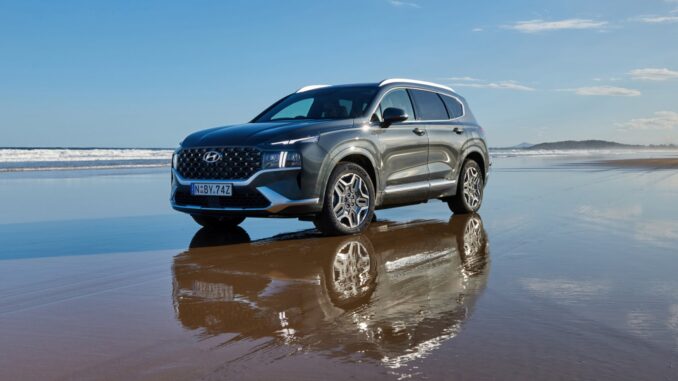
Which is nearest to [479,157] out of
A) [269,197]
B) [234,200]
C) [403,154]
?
[403,154]

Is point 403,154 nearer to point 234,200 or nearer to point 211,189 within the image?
point 234,200

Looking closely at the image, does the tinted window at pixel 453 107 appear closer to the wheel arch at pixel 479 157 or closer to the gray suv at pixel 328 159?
the gray suv at pixel 328 159

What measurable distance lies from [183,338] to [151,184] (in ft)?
45.5

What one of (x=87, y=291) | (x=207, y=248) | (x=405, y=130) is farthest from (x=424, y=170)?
Result: (x=87, y=291)

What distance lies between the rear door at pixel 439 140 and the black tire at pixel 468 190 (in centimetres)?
22

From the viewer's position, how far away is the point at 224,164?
294 inches

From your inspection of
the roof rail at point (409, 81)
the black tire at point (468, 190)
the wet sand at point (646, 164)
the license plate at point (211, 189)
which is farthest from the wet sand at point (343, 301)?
the wet sand at point (646, 164)

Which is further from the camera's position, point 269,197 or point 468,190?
point 468,190

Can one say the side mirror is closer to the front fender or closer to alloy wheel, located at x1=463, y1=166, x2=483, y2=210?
the front fender

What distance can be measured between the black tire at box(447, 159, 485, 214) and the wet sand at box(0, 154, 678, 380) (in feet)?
3.29

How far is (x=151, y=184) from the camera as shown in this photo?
17062 mm

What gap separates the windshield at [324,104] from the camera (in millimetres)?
8680

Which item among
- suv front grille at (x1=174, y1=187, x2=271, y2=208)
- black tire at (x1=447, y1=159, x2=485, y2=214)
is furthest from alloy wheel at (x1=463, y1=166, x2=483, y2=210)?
suv front grille at (x1=174, y1=187, x2=271, y2=208)

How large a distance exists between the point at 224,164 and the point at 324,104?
197 centimetres
